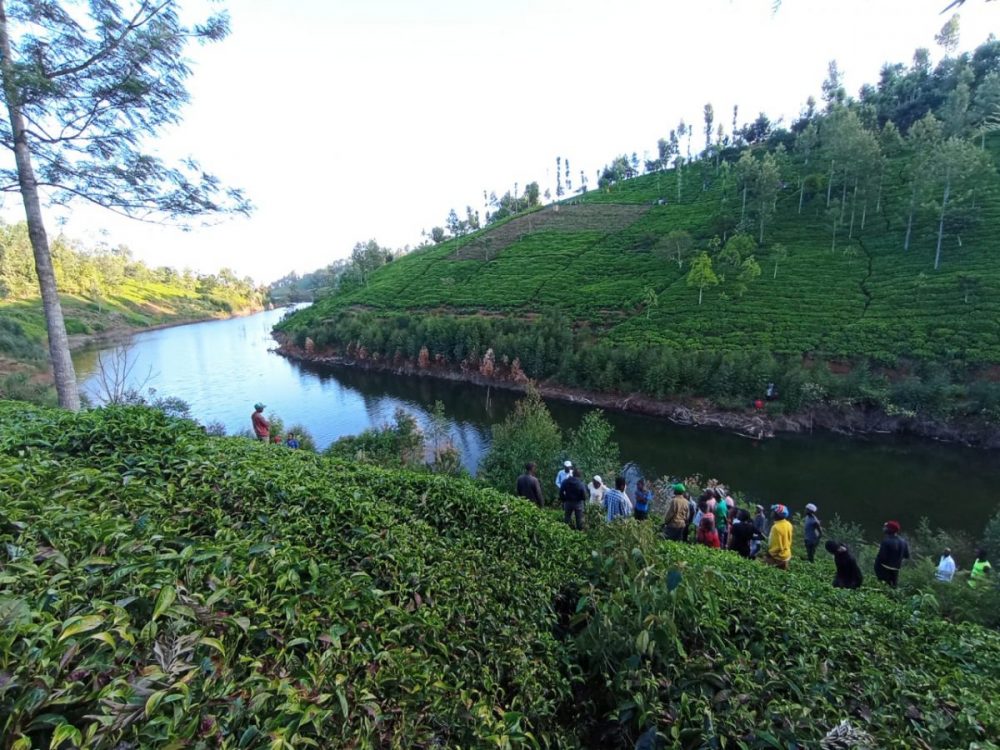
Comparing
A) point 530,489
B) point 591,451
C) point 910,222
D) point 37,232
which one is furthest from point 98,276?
point 910,222

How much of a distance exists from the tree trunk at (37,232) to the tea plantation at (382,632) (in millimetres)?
5088

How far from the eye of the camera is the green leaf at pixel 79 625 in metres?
2.02

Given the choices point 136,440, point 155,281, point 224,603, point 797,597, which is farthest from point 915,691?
point 155,281

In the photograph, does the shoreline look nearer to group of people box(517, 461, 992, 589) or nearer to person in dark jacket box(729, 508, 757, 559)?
group of people box(517, 461, 992, 589)

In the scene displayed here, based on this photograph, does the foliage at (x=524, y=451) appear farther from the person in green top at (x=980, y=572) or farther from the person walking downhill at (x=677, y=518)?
the person in green top at (x=980, y=572)

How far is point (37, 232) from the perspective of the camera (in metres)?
7.61

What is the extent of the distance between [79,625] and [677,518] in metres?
8.17

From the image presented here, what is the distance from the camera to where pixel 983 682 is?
3.14 metres

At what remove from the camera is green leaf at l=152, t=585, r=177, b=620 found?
2.25 metres

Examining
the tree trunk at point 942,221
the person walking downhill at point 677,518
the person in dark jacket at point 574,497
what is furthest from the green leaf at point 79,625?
the tree trunk at point 942,221

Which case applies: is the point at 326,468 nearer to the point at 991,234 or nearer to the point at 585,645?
the point at 585,645

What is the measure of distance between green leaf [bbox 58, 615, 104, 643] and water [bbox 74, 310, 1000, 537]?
12.6m

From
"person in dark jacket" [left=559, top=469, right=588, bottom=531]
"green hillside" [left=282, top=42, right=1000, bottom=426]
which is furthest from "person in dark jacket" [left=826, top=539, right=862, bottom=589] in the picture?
"green hillside" [left=282, top=42, right=1000, bottom=426]

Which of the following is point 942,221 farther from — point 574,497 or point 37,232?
point 37,232
